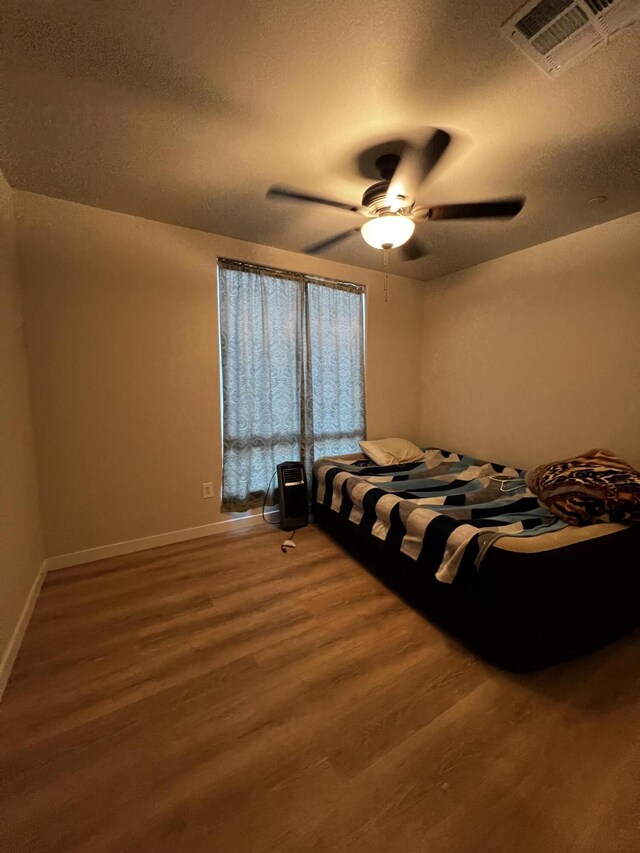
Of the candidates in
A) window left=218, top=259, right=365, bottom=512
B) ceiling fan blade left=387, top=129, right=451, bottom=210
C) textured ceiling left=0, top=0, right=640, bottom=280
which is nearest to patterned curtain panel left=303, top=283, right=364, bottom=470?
window left=218, top=259, right=365, bottom=512

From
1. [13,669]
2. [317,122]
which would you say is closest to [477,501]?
[317,122]

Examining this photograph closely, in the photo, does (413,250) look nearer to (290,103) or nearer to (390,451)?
(290,103)

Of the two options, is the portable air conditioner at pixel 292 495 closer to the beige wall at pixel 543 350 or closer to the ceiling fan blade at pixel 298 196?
the beige wall at pixel 543 350

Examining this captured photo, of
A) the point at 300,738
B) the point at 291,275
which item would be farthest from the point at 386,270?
the point at 300,738

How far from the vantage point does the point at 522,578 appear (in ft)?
4.41

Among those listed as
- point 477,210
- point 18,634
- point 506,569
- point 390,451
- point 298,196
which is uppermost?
point 298,196

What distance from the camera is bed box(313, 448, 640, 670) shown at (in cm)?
137

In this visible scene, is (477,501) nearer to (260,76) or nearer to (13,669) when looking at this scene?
(260,76)

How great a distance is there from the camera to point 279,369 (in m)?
2.78

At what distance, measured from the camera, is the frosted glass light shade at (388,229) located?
1.62 m

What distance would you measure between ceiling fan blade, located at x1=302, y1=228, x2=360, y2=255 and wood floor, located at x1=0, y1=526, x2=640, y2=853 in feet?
8.13

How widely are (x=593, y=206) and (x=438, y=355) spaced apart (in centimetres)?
167

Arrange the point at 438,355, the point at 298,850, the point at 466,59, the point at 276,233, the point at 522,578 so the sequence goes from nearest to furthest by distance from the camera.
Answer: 1. the point at 298,850
2. the point at 466,59
3. the point at 522,578
4. the point at 276,233
5. the point at 438,355

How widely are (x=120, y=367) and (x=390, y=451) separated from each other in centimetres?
236
